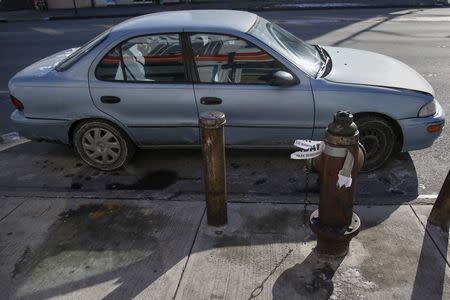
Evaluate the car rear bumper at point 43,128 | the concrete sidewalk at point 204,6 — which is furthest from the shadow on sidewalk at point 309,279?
the concrete sidewalk at point 204,6

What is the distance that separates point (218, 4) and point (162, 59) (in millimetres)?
16990

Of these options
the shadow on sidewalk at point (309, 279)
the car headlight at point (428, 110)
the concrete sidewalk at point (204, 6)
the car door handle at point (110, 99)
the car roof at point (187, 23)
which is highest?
the car roof at point (187, 23)

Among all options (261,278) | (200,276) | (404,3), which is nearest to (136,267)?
(200,276)

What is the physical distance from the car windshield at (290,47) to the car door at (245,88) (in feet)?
0.54

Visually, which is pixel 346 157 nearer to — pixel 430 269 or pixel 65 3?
pixel 430 269

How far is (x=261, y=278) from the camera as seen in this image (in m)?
3.20

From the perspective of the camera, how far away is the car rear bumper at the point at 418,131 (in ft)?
14.1

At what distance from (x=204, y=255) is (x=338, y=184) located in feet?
3.91

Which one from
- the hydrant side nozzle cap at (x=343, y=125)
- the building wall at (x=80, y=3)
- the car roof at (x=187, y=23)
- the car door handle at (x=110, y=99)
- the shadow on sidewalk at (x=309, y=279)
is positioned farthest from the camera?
the building wall at (x=80, y=3)

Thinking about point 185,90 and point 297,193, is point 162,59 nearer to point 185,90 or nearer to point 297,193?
point 185,90

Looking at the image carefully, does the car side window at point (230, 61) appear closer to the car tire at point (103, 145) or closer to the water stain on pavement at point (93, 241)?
the car tire at point (103, 145)

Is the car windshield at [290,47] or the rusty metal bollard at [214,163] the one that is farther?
the car windshield at [290,47]

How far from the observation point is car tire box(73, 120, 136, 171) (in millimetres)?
4727

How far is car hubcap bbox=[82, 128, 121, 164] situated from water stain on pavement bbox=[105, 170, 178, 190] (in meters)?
0.32
